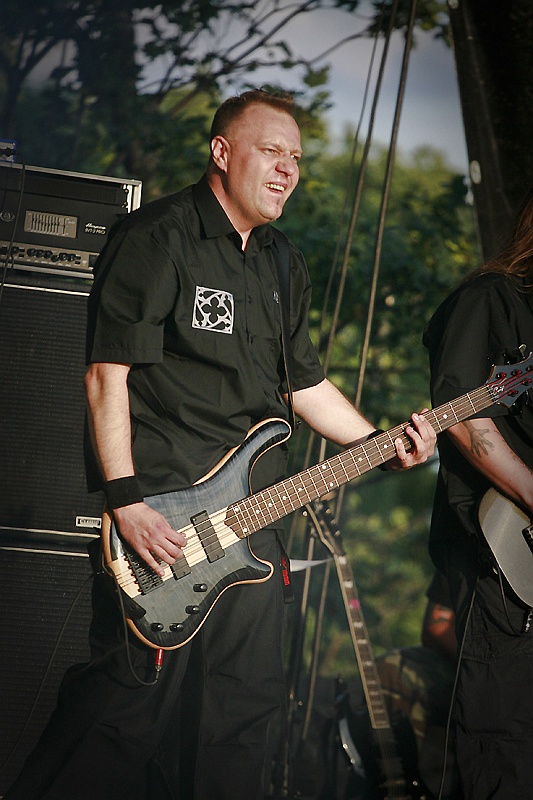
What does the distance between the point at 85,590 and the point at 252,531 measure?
85cm

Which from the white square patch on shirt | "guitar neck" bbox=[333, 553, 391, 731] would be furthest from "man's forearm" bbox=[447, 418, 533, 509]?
"guitar neck" bbox=[333, 553, 391, 731]

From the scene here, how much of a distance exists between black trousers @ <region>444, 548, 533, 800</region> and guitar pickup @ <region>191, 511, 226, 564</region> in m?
0.89

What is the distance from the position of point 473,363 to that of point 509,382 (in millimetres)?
136

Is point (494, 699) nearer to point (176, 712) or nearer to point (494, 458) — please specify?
point (494, 458)

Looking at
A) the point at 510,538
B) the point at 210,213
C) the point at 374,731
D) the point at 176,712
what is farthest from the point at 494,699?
the point at 210,213

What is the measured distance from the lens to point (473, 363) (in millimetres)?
2967

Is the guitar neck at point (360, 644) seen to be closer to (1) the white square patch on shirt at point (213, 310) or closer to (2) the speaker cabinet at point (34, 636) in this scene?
(2) the speaker cabinet at point (34, 636)

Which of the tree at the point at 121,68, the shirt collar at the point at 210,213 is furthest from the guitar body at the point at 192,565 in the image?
the tree at the point at 121,68

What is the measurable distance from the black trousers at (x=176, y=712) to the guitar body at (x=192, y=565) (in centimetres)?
7

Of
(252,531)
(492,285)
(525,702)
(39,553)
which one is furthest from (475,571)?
(39,553)

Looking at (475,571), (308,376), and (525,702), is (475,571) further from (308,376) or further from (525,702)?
(308,376)

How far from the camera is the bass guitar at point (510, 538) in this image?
2760mm

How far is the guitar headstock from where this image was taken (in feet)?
9.58

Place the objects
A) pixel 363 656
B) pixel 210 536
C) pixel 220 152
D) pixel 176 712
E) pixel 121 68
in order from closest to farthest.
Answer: pixel 210 536 → pixel 176 712 → pixel 220 152 → pixel 363 656 → pixel 121 68
